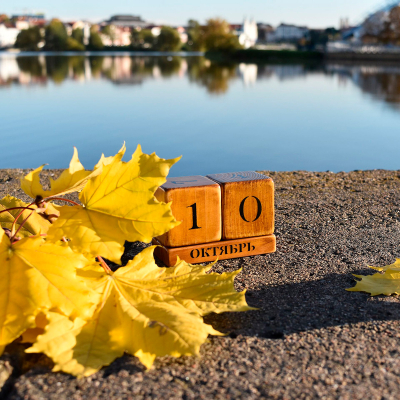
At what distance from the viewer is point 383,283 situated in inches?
77.7

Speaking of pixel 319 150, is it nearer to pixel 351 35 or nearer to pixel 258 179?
pixel 258 179

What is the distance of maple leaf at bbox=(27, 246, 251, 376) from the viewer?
135 centimetres

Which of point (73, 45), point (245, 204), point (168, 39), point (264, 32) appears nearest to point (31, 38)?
point (73, 45)

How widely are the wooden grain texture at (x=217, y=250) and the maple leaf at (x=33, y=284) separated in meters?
0.90

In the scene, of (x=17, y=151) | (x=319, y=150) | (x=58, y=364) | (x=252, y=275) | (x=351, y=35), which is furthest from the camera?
(x=351, y=35)

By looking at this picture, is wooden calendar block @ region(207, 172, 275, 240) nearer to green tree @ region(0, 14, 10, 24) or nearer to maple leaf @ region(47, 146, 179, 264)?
maple leaf @ region(47, 146, 179, 264)

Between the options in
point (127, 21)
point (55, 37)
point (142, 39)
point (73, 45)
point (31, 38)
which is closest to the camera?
point (55, 37)

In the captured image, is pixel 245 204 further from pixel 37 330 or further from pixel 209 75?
pixel 209 75

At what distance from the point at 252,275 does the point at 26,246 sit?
3.87 feet

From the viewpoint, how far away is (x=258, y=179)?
7.69 ft

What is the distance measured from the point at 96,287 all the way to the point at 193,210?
2.61 feet

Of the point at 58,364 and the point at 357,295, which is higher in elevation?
the point at 58,364

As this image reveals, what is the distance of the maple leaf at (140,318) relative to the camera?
135 centimetres

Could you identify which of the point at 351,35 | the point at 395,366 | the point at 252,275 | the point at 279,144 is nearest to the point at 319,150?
the point at 279,144
